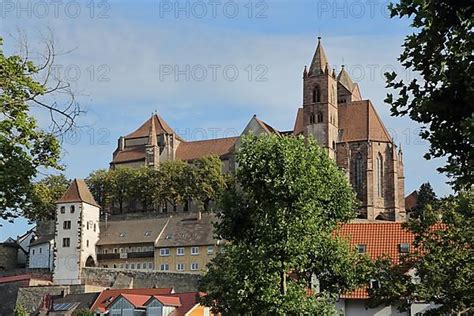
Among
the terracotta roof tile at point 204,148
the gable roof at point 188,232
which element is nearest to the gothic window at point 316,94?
the terracotta roof tile at point 204,148

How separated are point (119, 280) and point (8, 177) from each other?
74936mm

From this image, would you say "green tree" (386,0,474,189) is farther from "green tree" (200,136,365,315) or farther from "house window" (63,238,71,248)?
"house window" (63,238,71,248)

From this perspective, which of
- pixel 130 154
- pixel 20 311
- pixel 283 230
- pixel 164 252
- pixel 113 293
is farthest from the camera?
pixel 130 154

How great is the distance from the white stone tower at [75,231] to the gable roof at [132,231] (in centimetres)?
137

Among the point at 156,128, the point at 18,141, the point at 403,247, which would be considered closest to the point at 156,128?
the point at 156,128

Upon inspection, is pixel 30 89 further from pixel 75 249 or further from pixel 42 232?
pixel 42 232

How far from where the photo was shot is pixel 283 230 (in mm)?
29750

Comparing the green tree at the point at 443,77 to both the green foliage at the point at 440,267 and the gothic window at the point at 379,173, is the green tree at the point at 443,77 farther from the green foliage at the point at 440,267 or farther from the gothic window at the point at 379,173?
the gothic window at the point at 379,173

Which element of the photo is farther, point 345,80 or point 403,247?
point 345,80

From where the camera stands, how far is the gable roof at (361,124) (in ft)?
392

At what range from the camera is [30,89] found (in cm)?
1488

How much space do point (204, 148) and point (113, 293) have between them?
5003 centimetres

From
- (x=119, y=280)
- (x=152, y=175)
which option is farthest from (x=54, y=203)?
(x=119, y=280)

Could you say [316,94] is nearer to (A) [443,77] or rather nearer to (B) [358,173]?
(B) [358,173]
